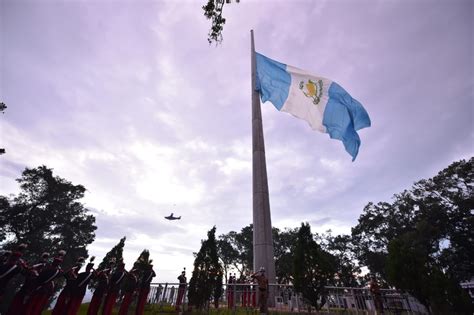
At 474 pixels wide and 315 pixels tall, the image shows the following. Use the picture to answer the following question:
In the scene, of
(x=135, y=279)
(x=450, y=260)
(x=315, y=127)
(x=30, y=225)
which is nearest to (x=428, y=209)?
(x=450, y=260)

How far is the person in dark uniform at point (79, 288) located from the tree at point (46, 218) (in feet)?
95.2

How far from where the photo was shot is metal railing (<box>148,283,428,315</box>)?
31.7 feet

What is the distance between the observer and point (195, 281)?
33.1 ft

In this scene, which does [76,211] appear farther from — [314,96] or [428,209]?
[428,209]

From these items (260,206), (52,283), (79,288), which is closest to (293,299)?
(260,206)

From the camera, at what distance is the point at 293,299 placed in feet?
34.3

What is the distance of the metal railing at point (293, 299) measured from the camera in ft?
31.7

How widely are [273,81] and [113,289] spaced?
13.6 metres


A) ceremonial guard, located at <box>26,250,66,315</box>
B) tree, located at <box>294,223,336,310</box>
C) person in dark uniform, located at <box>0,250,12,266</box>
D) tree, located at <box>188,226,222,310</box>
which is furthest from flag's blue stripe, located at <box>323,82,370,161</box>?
person in dark uniform, located at <box>0,250,12,266</box>

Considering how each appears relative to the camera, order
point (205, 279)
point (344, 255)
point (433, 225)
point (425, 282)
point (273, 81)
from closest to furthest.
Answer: point (425, 282)
point (205, 279)
point (273, 81)
point (433, 225)
point (344, 255)

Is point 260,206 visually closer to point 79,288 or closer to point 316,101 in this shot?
point 316,101

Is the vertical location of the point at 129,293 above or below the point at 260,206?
below

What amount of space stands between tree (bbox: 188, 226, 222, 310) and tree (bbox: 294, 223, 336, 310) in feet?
10.1

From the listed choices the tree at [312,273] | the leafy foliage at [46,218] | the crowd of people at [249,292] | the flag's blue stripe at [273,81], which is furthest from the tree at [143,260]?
the leafy foliage at [46,218]
